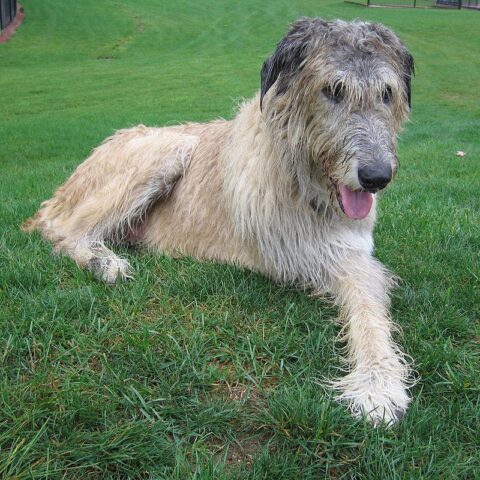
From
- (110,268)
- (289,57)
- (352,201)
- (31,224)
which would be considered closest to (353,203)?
(352,201)

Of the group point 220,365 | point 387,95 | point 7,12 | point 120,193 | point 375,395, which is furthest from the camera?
point 7,12

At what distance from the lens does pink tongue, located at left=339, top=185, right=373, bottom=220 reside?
3.42 meters

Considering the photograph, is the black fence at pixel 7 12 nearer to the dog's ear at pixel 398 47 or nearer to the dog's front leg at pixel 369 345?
the dog's ear at pixel 398 47

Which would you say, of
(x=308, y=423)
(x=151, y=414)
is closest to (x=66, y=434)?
(x=151, y=414)

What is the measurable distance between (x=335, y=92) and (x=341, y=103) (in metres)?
0.07

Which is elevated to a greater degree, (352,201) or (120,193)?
(352,201)

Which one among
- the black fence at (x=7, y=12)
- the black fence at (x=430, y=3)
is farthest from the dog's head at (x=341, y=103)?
the black fence at (x=430, y=3)

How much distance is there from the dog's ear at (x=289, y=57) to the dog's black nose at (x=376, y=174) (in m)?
0.80

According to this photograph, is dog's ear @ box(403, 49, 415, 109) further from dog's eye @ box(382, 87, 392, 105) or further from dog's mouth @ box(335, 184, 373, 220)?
dog's mouth @ box(335, 184, 373, 220)

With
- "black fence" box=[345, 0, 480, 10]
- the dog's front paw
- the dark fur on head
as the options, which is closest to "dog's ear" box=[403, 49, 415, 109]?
the dark fur on head

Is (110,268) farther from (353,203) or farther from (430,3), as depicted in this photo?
(430,3)

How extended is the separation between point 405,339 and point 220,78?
22104 mm

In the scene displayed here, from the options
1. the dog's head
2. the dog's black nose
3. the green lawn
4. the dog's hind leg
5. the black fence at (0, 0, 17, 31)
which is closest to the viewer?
the green lawn

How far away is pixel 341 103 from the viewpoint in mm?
3355
